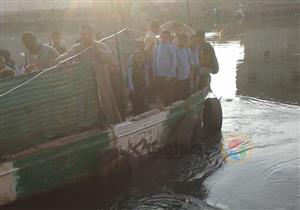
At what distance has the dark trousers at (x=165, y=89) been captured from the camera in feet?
29.2

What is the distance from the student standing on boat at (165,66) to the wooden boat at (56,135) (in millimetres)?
1341

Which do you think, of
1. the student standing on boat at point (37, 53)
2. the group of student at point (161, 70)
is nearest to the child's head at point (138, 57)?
the group of student at point (161, 70)

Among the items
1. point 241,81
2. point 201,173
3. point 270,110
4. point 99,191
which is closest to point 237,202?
point 201,173

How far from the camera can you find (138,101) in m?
8.93

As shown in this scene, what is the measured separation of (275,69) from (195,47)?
34.8ft

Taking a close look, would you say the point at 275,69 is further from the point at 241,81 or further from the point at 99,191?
the point at 99,191

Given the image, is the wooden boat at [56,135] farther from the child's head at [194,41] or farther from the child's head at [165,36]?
the child's head at [194,41]

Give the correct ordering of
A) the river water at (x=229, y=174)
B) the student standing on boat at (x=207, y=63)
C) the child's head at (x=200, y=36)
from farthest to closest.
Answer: the student standing on boat at (x=207, y=63)
the child's head at (x=200, y=36)
the river water at (x=229, y=174)

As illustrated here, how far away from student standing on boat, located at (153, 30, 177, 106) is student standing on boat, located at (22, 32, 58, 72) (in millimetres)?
2063

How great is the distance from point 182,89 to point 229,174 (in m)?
2.12

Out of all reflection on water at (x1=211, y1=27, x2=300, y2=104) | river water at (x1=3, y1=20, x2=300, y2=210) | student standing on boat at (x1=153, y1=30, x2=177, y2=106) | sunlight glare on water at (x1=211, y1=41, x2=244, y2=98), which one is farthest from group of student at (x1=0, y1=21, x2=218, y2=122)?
sunlight glare on water at (x1=211, y1=41, x2=244, y2=98)

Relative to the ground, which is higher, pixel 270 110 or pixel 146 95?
pixel 146 95

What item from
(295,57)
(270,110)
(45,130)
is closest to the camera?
(45,130)

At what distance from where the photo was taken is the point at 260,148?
371 inches
